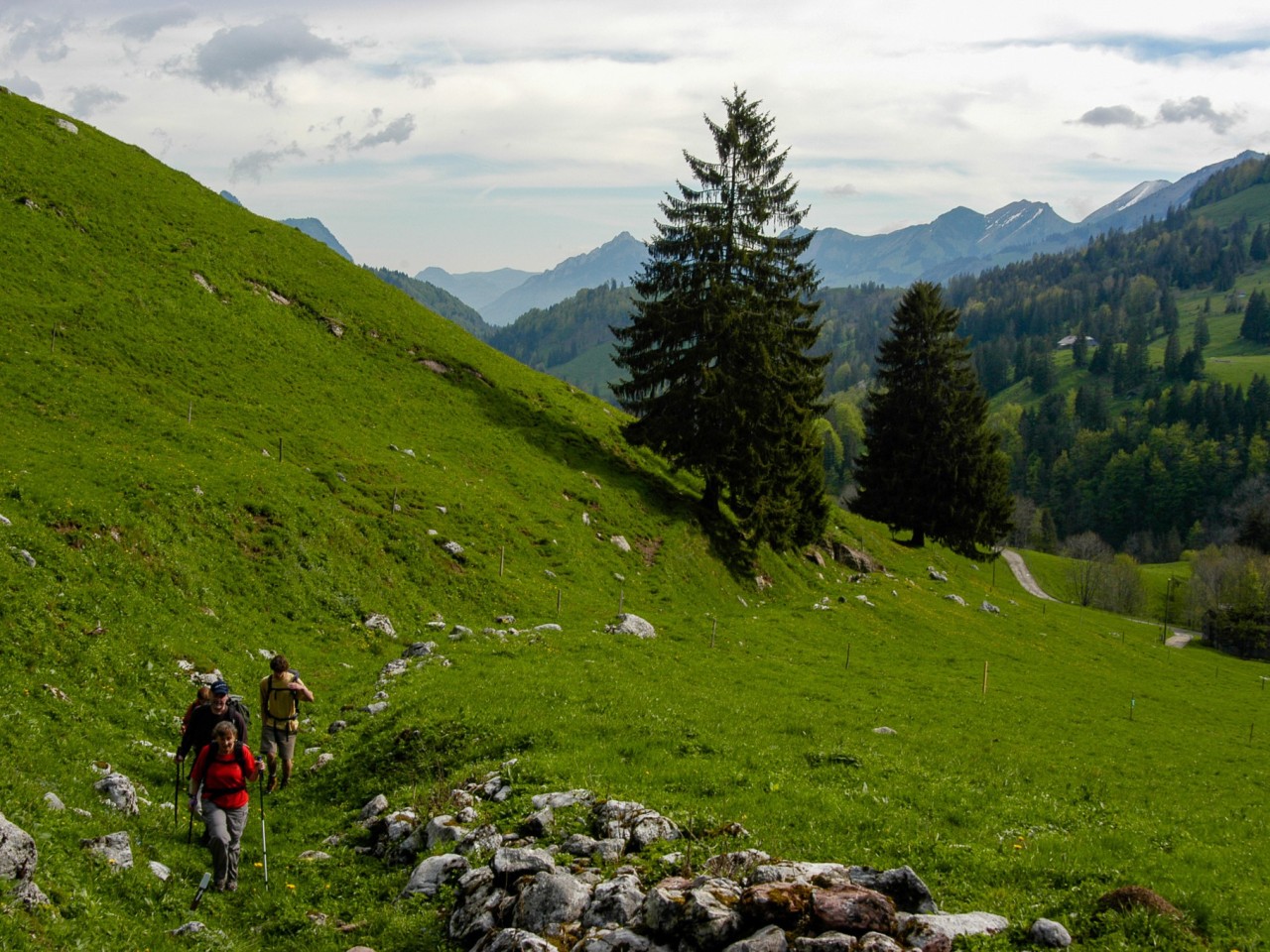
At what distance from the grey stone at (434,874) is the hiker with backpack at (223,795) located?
2914 mm

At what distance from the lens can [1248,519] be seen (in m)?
164

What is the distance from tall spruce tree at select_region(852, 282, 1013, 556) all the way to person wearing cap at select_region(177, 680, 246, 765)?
62.3 meters

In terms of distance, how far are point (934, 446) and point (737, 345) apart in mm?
29425

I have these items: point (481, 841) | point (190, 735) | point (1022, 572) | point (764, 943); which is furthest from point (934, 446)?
point (1022, 572)

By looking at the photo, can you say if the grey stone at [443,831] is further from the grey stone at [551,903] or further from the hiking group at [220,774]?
the grey stone at [551,903]

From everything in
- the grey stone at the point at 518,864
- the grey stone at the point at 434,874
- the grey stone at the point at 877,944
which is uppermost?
the grey stone at the point at 877,944

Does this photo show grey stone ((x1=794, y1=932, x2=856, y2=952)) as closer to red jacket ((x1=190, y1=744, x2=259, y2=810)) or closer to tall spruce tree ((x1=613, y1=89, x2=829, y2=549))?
red jacket ((x1=190, y1=744, x2=259, y2=810))

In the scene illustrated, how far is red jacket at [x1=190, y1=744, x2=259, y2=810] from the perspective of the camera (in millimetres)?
13531

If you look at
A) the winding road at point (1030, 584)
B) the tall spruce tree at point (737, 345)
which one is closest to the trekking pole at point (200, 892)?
the tall spruce tree at point (737, 345)

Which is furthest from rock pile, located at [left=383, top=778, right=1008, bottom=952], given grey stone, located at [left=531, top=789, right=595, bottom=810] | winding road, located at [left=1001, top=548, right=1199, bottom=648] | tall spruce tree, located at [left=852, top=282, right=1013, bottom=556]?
winding road, located at [left=1001, top=548, right=1199, bottom=648]

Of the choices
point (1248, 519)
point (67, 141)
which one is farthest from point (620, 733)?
point (1248, 519)

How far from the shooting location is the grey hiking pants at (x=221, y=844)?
518 inches

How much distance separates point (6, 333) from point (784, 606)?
37015 millimetres

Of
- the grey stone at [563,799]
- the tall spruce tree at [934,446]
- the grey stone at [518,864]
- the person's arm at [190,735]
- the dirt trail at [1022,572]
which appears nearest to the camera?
the grey stone at [518,864]
